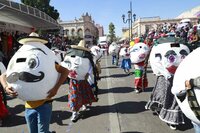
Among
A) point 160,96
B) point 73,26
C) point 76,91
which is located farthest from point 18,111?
point 73,26

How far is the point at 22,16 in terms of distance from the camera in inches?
640

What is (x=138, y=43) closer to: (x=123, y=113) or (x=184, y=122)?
(x=123, y=113)

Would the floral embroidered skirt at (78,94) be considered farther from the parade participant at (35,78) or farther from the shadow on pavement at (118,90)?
the shadow on pavement at (118,90)

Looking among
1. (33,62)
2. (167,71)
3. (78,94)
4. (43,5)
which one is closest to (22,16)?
(78,94)

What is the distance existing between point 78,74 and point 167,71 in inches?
78.0

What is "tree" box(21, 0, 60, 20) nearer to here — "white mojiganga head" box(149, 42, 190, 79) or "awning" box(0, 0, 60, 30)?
"awning" box(0, 0, 60, 30)

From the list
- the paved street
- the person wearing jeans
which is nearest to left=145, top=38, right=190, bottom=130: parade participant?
the paved street

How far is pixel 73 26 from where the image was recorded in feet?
344

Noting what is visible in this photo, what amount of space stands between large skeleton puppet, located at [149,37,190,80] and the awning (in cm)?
862

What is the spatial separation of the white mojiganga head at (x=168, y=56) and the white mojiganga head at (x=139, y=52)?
2.38m

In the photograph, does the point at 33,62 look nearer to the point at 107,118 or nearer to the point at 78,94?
the point at 78,94

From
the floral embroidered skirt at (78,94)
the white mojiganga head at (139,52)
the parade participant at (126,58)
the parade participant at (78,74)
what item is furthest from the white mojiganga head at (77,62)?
the parade participant at (126,58)

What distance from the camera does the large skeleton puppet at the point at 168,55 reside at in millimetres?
4770

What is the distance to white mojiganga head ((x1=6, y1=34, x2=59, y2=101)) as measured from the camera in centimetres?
352
